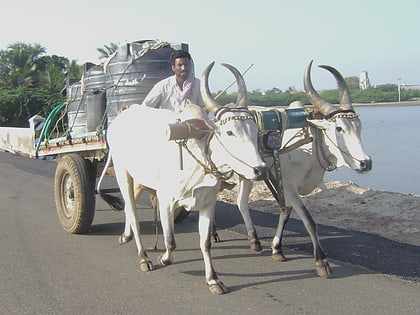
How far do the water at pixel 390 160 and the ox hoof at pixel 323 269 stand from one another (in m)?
2.79

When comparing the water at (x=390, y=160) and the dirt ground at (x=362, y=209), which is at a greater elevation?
the dirt ground at (x=362, y=209)

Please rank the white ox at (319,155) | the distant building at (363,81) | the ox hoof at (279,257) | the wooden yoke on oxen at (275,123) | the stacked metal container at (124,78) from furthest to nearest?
the distant building at (363,81) < the stacked metal container at (124,78) < the ox hoof at (279,257) < the wooden yoke on oxen at (275,123) < the white ox at (319,155)

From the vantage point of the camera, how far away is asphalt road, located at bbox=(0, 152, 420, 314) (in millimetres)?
4504

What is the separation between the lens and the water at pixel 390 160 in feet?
41.7

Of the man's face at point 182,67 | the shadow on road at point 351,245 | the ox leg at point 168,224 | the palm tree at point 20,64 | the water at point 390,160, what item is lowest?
the water at point 390,160

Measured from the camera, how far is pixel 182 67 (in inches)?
229

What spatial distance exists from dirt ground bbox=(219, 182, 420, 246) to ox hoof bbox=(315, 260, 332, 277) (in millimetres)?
1879

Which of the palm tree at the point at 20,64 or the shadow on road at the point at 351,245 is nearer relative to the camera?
the shadow on road at the point at 351,245

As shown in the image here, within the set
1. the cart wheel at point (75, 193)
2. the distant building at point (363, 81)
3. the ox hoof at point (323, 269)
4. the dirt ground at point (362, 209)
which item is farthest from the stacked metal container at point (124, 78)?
the distant building at point (363, 81)

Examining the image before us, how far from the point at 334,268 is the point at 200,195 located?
1.60 meters

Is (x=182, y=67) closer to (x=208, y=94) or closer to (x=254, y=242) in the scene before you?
(x=208, y=94)

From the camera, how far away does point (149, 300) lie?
465 cm

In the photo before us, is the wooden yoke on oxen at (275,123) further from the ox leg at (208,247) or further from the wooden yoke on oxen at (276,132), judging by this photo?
the ox leg at (208,247)

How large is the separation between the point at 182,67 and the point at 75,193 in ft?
Result: 7.29
